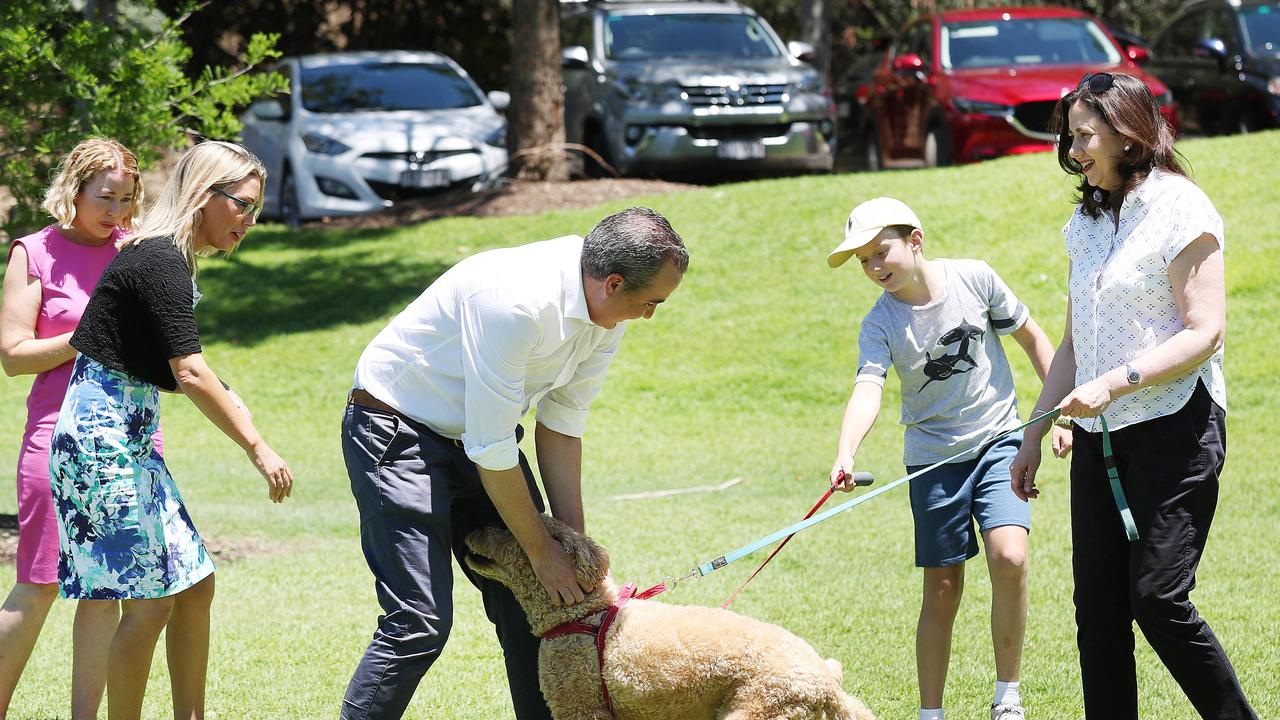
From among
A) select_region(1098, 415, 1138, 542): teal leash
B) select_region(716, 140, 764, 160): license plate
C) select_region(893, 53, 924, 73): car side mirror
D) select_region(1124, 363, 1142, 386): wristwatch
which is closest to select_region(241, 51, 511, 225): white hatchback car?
select_region(716, 140, 764, 160): license plate

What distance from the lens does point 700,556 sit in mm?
6625

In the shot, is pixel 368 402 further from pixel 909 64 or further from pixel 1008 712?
pixel 909 64

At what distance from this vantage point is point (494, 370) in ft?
11.2

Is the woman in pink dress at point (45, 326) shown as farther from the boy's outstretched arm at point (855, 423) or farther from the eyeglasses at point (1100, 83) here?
the eyeglasses at point (1100, 83)

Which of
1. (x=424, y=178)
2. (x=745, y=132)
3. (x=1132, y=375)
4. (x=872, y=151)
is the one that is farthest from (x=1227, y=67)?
(x=1132, y=375)

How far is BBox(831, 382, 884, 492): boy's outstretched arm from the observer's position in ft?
13.0

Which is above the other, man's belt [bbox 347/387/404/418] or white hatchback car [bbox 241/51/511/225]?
man's belt [bbox 347/387/404/418]

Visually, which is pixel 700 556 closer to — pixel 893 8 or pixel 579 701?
pixel 579 701

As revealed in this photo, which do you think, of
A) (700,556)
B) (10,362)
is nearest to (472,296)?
(10,362)

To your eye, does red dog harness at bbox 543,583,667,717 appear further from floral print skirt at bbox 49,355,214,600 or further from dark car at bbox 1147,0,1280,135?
dark car at bbox 1147,0,1280,135

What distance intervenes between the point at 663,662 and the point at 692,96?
11450mm

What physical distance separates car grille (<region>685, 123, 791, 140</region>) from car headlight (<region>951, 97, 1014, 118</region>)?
1.85m

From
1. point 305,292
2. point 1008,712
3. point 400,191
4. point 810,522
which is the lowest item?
point 305,292

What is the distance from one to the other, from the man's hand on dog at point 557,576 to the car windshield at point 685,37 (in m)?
11.9
